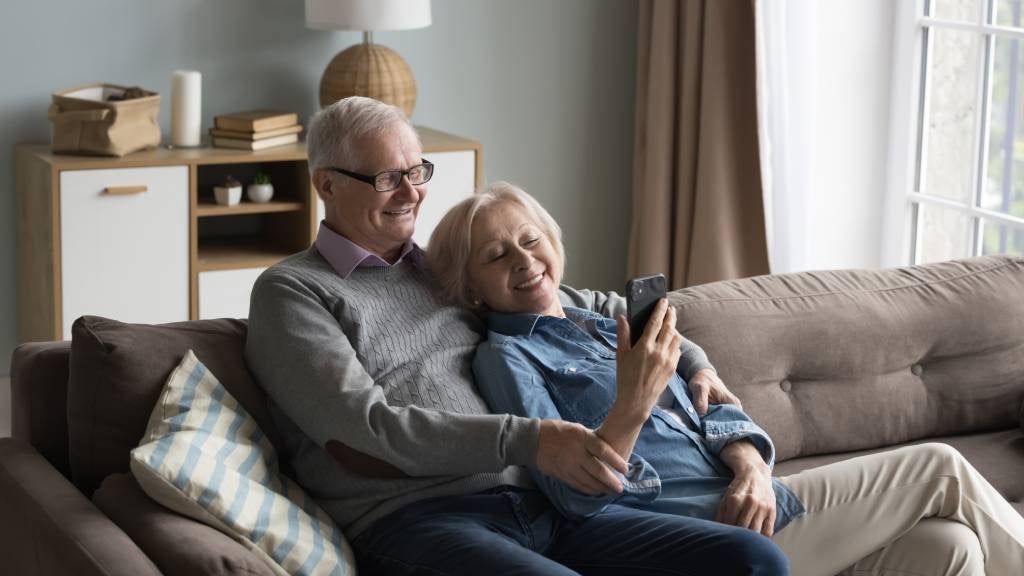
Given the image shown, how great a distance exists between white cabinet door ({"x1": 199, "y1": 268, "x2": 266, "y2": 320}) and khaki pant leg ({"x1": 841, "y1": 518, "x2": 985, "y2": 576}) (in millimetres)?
2261

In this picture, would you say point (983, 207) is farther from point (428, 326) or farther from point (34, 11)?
point (34, 11)

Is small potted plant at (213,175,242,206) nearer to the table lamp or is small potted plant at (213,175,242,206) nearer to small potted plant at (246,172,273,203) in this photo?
small potted plant at (246,172,273,203)

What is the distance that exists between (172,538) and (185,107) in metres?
2.41

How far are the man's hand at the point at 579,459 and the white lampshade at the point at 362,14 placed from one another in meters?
2.23

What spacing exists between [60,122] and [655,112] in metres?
1.93

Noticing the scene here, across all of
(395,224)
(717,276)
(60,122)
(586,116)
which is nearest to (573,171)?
(586,116)

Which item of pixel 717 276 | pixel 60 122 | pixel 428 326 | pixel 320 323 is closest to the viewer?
pixel 320 323

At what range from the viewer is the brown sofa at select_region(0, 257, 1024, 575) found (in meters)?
2.19

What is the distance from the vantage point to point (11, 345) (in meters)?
4.30

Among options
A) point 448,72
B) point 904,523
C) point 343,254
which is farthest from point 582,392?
point 448,72

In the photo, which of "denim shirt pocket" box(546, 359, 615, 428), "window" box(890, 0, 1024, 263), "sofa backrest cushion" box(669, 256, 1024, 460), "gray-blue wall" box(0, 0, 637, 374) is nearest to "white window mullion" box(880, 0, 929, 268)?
"window" box(890, 0, 1024, 263)

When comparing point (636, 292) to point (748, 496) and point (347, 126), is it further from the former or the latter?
point (347, 126)

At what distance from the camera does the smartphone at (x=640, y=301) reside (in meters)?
2.19

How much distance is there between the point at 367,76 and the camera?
4215 millimetres
